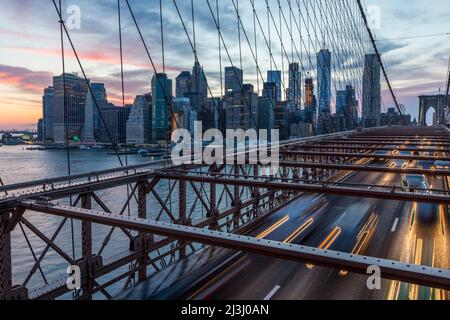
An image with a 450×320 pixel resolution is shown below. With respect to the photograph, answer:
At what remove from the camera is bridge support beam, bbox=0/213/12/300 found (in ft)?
24.6

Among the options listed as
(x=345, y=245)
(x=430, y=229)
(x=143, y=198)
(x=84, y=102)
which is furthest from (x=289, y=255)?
(x=84, y=102)

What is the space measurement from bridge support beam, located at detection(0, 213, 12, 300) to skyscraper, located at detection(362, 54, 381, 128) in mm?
107242

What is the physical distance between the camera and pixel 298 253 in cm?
469

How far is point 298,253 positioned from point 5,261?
6.37 m

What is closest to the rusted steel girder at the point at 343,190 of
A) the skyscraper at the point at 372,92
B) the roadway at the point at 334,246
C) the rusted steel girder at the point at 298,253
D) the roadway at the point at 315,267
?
the roadway at the point at 334,246

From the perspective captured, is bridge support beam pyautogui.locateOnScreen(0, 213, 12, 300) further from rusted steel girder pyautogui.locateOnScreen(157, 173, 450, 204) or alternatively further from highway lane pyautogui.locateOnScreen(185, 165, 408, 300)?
rusted steel girder pyautogui.locateOnScreen(157, 173, 450, 204)

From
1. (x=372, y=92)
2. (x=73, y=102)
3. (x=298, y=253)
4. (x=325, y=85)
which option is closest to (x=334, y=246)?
(x=298, y=253)

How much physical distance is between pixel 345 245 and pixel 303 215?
673 centimetres

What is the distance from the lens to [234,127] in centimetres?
3941

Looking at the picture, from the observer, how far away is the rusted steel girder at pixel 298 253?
4051mm

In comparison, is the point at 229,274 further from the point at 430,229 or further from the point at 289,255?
the point at 430,229

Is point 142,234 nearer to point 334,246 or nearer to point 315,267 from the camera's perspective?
point 315,267
